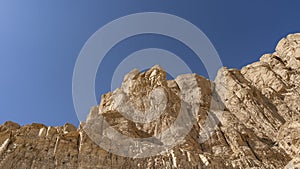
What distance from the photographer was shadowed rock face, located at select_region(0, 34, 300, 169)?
28016 millimetres

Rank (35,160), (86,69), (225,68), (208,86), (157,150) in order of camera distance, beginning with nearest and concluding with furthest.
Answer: (35,160), (157,150), (86,69), (208,86), (225,68)

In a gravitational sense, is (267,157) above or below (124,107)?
below

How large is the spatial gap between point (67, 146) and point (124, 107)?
15053mm

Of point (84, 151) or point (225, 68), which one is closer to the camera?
point (84, 151)

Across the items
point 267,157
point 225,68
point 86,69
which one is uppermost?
point 225,68

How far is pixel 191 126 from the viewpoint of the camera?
39625 mm

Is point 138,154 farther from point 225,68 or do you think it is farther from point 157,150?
point 225,68

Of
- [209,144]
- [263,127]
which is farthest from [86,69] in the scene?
[263,127]

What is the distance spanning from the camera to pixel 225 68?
59.2m

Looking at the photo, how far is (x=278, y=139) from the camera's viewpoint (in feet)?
117

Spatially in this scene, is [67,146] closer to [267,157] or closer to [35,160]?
[35,160]

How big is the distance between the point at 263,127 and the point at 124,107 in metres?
19.5

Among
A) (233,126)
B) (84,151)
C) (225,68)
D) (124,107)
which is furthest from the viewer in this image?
(225,68)

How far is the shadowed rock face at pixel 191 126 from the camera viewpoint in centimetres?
2802
